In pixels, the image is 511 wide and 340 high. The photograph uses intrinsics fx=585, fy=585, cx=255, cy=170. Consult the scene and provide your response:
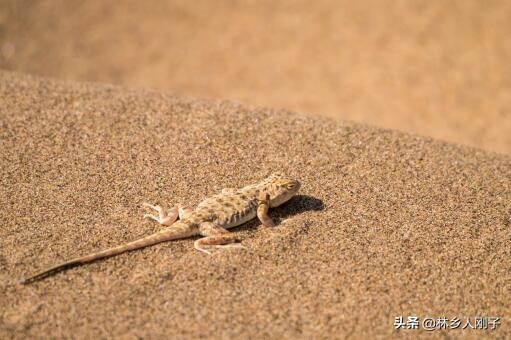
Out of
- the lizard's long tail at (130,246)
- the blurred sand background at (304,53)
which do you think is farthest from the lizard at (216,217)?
the blurred sand background at (304,53)

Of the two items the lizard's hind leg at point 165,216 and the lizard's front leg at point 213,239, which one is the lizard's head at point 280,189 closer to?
the lizard's front leg at point 213,239

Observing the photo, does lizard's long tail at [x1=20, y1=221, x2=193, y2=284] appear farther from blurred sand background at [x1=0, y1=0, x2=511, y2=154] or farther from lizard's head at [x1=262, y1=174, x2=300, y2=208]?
blurred sand background at [x1=0, y1=0, x2=511, y2=154]

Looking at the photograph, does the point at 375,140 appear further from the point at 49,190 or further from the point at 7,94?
the point at 7,94

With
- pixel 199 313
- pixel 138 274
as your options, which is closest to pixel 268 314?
pixel 199 313

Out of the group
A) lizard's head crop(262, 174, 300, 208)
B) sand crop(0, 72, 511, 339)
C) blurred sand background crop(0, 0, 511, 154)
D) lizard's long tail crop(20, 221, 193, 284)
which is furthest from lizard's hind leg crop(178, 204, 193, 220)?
blurred sand background crop(0, 0, 511, 154)

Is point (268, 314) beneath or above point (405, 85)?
beneath

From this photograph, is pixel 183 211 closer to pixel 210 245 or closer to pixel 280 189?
pixel 210 245
